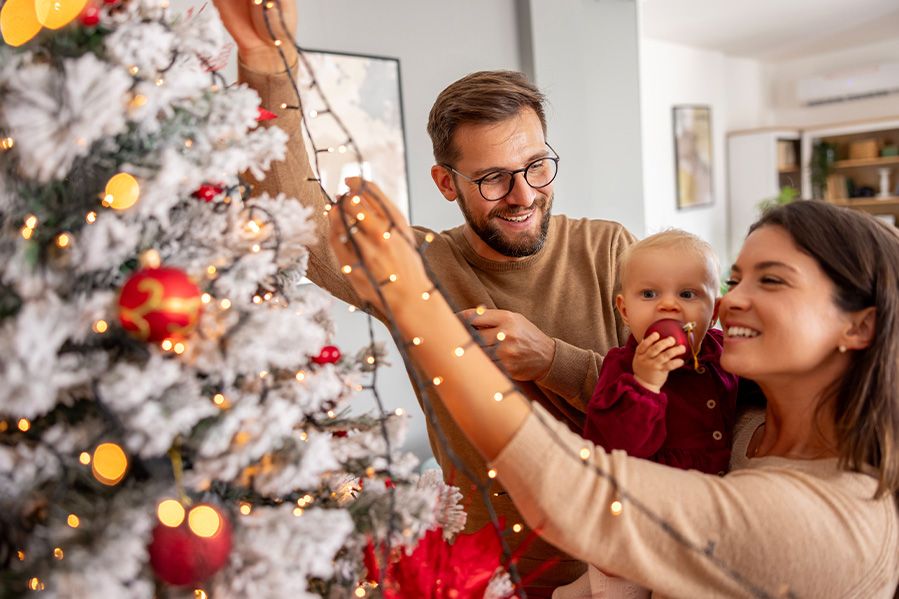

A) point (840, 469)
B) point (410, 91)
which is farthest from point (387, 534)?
point (410, 91)

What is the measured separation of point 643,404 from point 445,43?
2651mm

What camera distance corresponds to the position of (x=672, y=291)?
50.4 inches

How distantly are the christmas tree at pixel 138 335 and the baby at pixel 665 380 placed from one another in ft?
1.88

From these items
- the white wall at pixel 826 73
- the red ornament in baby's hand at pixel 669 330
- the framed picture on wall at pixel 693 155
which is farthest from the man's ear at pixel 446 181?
the white wall at pixel 826 73

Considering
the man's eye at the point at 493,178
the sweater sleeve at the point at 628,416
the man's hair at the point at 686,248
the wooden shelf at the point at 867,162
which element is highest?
the man's eye at the point at 493,178

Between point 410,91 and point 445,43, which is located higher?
point 445,43

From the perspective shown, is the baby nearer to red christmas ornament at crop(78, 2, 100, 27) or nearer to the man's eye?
the man's eye

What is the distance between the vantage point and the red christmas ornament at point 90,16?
0.67 m

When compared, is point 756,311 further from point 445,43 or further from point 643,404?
point 445,43

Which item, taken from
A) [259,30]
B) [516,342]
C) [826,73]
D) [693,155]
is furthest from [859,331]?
[826,73]

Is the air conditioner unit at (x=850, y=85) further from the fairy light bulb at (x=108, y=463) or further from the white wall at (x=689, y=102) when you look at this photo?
the fairy light bulb at (x=108, y=463)

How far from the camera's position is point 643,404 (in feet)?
3.66

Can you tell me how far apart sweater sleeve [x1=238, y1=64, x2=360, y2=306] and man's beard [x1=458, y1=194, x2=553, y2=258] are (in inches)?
12.9

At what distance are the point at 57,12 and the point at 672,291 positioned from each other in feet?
3.39
